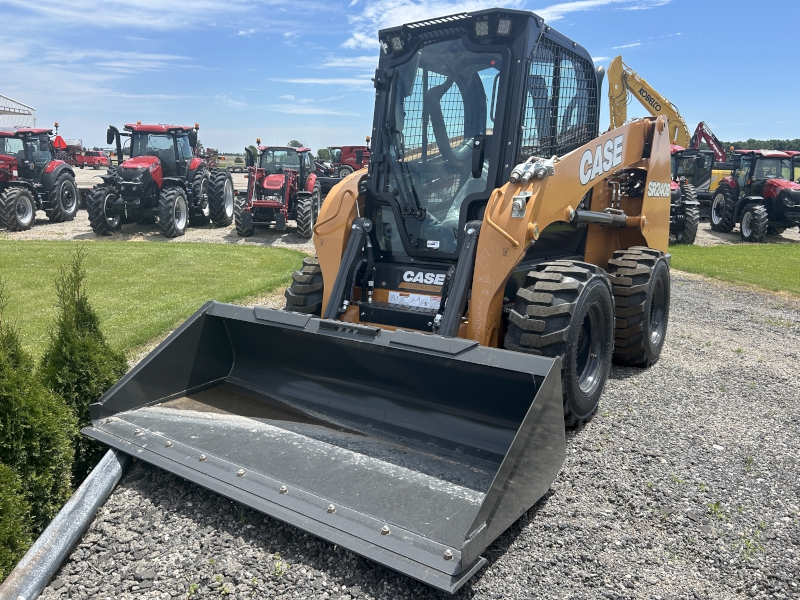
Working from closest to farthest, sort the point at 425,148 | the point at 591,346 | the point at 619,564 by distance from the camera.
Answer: the point at 619,564 → the point at 591,346 → the point at 425,148

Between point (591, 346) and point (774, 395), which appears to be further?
point (774, 395)

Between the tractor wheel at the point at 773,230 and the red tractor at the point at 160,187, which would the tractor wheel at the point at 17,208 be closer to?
the red tractor at the point at 160,187

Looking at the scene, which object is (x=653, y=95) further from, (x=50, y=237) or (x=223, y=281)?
(x=50, y=237)

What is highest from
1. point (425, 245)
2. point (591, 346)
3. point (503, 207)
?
point (503, 207)

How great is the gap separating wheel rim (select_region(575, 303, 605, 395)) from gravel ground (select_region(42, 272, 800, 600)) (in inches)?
12.6

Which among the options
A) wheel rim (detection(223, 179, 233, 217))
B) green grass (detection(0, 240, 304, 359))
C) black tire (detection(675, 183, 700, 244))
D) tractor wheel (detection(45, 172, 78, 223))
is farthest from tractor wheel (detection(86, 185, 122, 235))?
black tire (detection(675, 183, 700, 244))

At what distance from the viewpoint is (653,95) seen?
15.9m

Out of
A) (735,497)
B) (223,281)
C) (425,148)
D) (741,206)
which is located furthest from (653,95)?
(735,497)

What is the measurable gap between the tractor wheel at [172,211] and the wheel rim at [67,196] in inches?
173

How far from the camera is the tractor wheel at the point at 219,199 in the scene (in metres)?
17.5

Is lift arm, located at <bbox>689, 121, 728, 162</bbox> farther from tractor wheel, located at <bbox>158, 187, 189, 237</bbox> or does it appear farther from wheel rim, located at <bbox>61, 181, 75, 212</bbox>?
wheel rim, located at <bbox>61, 181, 75, 212</bbox>

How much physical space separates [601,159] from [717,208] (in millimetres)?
17269

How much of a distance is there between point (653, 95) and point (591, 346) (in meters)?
13.6

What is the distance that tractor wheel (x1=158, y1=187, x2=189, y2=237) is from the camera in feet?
51.2
